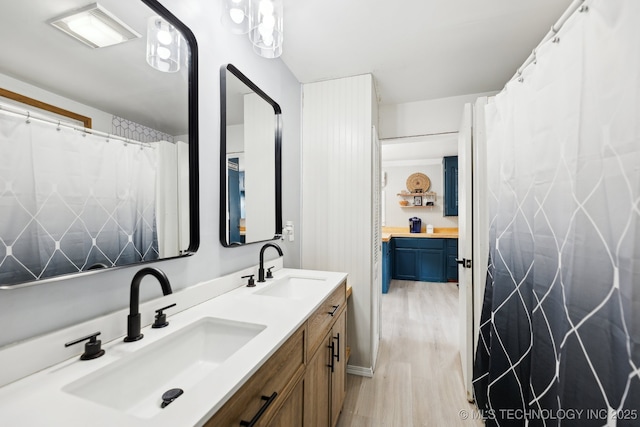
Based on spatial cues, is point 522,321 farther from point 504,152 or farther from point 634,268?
point 504,152

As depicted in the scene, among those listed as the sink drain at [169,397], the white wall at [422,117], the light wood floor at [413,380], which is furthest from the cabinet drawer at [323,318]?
the white wall at [422,117]

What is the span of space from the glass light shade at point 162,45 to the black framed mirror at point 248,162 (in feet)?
0.87

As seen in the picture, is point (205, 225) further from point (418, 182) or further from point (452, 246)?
point (418, 182)

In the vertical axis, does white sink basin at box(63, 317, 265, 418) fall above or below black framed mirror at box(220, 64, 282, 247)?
below

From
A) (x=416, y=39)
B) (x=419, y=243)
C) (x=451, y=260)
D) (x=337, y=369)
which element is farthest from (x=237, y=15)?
(x=451, y=260)

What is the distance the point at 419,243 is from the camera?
4.77 metres

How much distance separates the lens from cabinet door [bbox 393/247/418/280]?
4801mm

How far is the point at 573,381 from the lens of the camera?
0.79m

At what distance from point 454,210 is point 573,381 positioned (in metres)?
4.42

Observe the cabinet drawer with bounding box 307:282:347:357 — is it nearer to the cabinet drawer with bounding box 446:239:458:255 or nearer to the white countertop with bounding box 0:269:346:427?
the white countertop with bounding box 0:269:346:427

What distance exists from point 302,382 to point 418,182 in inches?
191

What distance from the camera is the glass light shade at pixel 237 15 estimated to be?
1181mm

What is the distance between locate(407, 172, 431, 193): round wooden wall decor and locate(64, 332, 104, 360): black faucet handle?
5261 millimetres

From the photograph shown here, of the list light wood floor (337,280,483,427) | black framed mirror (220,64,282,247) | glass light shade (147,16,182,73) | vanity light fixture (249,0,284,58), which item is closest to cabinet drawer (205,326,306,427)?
black framed mirror (220,64,282,247)
